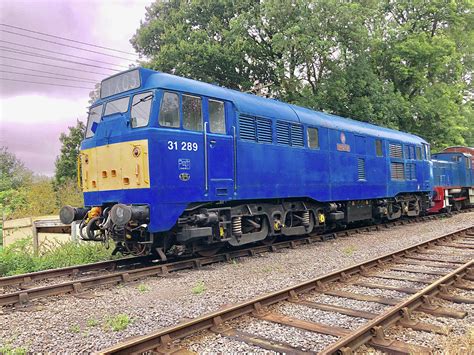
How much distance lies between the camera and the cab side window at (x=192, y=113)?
8.34 m

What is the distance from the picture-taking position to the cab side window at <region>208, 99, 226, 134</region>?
8891 millimetres

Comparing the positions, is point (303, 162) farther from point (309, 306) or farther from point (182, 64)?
point (182, 64)

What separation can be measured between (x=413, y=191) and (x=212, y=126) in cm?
1193

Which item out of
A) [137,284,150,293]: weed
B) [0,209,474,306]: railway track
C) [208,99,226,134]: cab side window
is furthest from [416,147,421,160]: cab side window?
[137,284,150,293]: weed

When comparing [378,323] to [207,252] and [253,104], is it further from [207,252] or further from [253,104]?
[253,104]

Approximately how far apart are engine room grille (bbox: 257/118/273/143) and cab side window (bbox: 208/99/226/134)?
1.25 metres

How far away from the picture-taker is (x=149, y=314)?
5.57 meters

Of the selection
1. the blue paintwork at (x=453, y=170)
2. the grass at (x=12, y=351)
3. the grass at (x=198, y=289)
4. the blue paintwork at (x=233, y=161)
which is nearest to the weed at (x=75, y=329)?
the grass at (x=12, y=351)

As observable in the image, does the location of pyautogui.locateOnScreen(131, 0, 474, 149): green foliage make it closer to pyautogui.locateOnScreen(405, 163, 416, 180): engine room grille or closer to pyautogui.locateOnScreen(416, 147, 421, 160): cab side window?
pyautogui.locateOnScreen(416, 147, 421, 160): cab side window

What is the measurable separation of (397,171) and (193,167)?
10.8 meters

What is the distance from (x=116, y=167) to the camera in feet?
26.9

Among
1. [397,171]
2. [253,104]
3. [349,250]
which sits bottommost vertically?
[349,250]

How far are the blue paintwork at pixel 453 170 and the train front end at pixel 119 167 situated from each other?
17.6 meters

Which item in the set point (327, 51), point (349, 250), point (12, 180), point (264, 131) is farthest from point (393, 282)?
point (12, 180)
